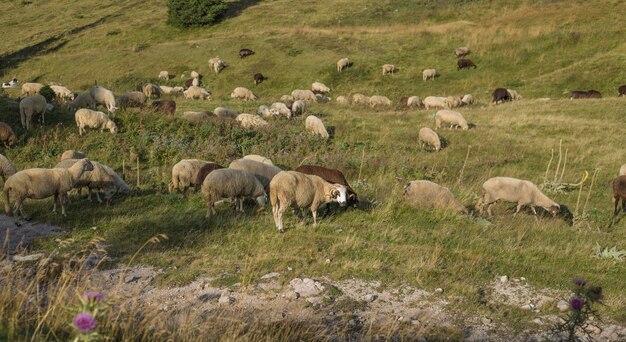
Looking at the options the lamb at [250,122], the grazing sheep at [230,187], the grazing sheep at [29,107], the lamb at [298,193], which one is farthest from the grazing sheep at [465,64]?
the lamb at [298,193]

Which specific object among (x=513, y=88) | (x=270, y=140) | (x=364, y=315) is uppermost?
(x=364, y=315)

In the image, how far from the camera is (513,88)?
3662 cm

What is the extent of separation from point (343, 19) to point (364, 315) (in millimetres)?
54938

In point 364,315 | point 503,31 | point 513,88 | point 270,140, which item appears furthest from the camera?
point 503,31

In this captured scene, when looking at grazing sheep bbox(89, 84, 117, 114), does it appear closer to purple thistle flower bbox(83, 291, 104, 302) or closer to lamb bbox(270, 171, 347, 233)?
lamb bbox(270, 171, 347, 233)

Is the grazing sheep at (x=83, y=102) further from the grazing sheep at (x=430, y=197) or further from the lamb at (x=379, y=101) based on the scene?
the lamb at (x=379, y=101)

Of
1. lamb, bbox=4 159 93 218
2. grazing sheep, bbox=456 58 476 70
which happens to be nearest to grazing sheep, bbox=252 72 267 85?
grazing sheep, bbox=456 58 476 70

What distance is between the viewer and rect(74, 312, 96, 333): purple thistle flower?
9.72 feet

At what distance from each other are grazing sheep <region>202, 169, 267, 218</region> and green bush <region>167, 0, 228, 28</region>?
174 ft

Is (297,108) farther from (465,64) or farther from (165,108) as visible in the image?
(465,64)

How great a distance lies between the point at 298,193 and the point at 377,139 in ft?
43.7

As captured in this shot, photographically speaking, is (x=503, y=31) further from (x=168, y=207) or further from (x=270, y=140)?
(x=168, y=207)

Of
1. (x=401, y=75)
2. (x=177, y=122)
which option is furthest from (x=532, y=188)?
(x=401, y=75)

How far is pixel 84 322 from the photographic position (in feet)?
9.84
